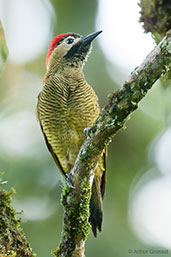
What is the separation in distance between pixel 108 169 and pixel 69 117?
8.13 ft

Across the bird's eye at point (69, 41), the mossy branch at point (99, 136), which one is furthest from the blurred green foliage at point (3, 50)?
the bird's eye at point (69, 41)

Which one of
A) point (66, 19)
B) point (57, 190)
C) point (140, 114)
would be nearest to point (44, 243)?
point (57, 190)

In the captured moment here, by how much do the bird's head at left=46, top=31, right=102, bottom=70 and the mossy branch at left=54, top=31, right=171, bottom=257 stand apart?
2.10m

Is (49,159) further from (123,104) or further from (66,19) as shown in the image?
(123,104)

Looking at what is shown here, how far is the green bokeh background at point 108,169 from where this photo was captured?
20.6 feet

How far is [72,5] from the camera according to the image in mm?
6430

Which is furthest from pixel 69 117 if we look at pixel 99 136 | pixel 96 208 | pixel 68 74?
pixel 99 136

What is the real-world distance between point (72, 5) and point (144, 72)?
437 cm

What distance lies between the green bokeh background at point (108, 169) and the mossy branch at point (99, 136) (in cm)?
334

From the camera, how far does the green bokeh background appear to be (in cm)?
629

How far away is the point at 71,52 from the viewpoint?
4863 millimetres

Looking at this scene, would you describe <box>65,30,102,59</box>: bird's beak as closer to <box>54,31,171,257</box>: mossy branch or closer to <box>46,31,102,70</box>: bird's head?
<box>46,31,102,70</box>: bird's head
